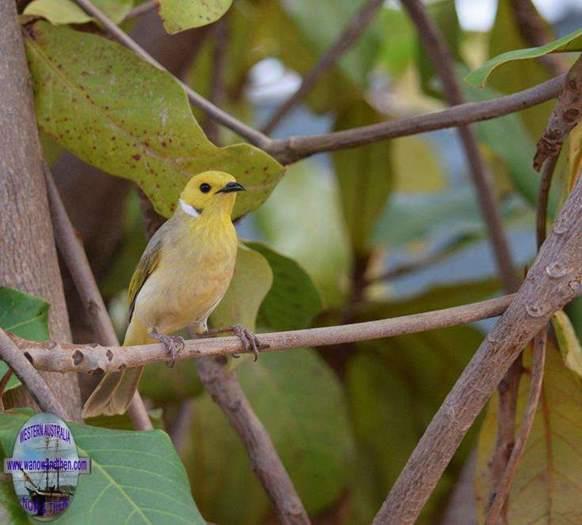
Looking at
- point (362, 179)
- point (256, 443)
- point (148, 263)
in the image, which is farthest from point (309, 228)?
point (256, 443)

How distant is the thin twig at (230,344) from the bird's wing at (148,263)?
328 mm

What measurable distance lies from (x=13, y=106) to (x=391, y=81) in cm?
192

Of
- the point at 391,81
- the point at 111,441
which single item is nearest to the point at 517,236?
the point at 391,81

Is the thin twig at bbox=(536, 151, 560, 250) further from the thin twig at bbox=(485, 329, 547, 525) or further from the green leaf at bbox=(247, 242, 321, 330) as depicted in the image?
the green leaf at bbox=(247, 242, 321, 330)

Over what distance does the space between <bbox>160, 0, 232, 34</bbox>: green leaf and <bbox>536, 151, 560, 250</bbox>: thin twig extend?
0.28m

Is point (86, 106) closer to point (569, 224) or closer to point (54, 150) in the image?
point (569, 224)

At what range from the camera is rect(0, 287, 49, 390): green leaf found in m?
0.81

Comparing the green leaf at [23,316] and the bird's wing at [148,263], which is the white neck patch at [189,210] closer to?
the bird's wing at [148,263]

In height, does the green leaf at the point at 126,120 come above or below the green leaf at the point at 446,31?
below

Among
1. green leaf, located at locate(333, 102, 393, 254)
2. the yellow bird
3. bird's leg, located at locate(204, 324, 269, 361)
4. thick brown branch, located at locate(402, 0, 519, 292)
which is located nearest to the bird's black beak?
the yellow bird

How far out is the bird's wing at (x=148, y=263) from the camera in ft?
3.51

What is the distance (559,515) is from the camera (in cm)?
96

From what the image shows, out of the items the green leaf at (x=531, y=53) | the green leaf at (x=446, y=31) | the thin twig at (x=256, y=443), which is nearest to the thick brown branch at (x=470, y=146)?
the green leaf at (x=446, y=31)

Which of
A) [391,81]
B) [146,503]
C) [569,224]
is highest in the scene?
[391,81]
